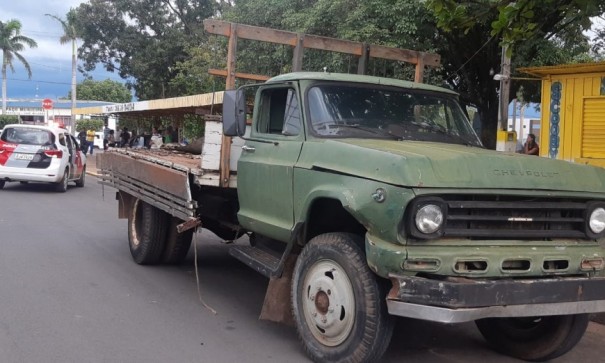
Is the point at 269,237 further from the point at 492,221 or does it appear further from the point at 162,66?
the point at 162,66

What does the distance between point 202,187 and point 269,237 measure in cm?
132

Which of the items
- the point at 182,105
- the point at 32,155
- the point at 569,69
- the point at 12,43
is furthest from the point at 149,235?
the point at 12,43

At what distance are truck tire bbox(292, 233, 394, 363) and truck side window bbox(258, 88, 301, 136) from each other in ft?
3.79

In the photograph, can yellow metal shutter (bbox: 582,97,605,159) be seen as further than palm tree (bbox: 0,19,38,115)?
No

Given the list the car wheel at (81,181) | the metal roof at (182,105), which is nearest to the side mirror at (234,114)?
the metal roof at (182,105)

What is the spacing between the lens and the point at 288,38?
6309 mm

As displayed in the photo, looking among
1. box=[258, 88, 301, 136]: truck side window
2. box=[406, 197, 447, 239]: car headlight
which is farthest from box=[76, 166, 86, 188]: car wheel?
box=[406, 197, 447, 239]: car headlight

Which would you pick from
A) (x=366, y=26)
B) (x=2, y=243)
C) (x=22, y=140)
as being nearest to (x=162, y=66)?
(x=22, y=140)

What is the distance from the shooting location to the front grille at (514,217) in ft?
13.2

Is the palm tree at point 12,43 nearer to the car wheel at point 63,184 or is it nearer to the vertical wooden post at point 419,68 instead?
the car wheel at point 63,184

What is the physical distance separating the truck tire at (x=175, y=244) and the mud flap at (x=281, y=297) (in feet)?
9.50

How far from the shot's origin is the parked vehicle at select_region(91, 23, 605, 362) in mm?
3918

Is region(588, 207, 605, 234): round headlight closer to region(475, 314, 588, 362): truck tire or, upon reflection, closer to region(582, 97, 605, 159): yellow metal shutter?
region(475, 314, 588, 362): truck tire

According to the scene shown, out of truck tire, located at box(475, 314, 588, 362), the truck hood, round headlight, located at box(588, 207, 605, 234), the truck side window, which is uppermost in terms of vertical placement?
the truck side window
